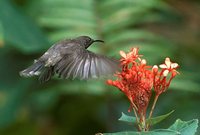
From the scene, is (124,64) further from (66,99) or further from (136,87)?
(66,99)

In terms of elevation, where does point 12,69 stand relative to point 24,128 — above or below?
above

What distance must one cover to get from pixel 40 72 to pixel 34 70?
4 cm

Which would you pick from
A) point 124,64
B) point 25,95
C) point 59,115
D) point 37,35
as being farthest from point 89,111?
point 124,64

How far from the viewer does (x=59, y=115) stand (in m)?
5.79

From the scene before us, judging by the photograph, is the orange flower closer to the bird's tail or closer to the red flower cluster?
the red flower cluster

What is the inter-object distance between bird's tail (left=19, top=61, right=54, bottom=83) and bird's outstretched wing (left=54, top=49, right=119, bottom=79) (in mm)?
100

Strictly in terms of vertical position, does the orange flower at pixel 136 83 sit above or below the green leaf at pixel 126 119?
above

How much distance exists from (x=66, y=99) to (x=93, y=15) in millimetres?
1001

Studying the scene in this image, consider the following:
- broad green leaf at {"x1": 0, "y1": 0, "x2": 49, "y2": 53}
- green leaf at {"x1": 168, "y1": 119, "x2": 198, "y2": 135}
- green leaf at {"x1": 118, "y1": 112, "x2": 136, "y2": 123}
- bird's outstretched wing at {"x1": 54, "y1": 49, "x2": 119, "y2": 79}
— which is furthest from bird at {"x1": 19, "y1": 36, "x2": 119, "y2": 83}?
broad green leaf at {"x1": 0, "y1": 0, "x2": 49, "y2": 53}

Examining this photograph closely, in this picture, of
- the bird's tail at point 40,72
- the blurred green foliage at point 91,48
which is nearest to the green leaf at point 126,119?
the bird's tail at point 40,72

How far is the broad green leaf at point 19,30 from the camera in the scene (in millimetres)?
4971

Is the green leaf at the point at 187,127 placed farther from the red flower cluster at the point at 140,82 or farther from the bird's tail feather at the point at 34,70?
the bird's tail feather at the point at 34,70

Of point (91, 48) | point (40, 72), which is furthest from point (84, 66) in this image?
point (91, 48)

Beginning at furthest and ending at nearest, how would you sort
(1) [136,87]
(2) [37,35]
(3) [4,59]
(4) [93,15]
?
(3) [4,59] < (4) [93,15] < (2) [37,35] < (1) [136,87]
